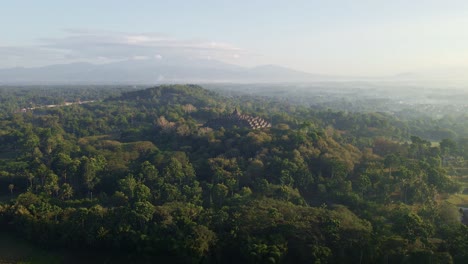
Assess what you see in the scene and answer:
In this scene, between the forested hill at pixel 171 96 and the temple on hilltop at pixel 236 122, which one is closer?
the temple on hilltop at pixel 236 122

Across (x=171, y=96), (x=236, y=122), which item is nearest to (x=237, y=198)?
(x=236, y=122)

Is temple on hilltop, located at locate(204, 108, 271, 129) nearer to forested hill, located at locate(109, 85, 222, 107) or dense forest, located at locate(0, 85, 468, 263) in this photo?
dense forest, located at locate(0, 85, 468, 263)

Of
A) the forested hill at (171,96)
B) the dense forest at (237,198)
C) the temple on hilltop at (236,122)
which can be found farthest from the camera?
the forested hill at (171,96)

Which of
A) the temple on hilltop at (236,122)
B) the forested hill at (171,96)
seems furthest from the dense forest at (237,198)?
the forested hill at (171,96)

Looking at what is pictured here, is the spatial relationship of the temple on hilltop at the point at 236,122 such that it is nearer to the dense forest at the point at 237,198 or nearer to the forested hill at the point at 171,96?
the dense forest at the point at 237,198

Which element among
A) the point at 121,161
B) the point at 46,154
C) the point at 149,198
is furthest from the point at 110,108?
the point at 149,198

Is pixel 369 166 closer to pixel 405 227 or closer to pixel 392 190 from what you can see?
pixel 392 190
